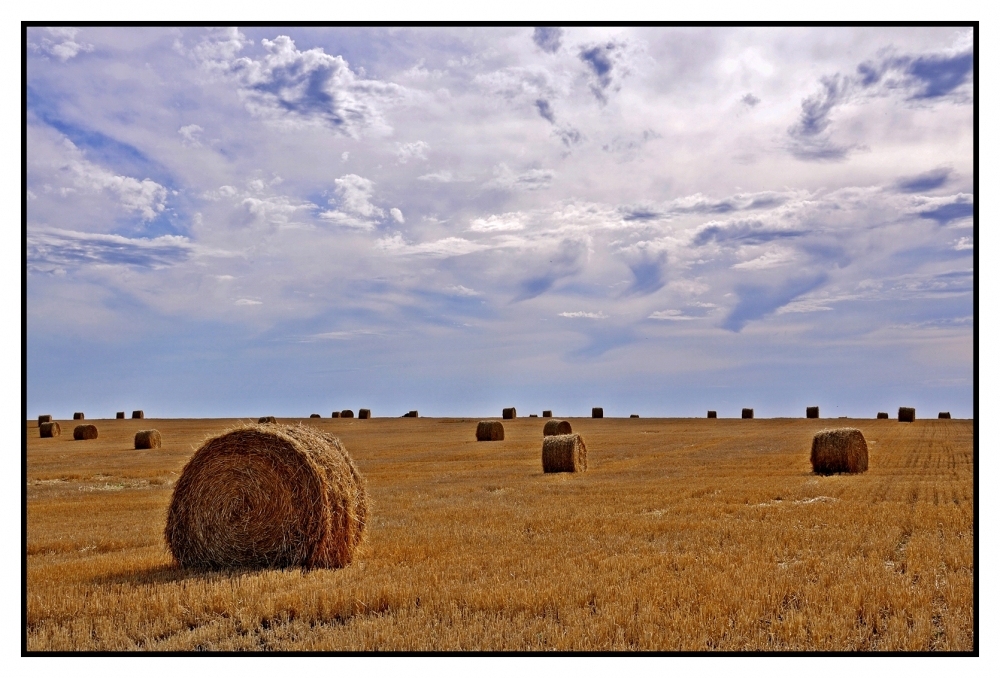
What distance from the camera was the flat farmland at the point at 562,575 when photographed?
715 centimetres

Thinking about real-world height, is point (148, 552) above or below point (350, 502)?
below

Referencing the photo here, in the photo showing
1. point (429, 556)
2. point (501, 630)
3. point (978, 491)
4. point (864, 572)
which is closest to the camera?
point (978, 491)

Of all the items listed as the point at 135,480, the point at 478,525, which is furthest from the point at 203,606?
the point at 135,480

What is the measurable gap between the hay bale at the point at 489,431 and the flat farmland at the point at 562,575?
67.5 feet

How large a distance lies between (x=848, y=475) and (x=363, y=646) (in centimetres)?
1843

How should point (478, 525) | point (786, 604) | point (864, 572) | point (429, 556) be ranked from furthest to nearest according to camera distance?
point (478, 525) < point (429, 556) < point (864, 572) < point (786, 604)

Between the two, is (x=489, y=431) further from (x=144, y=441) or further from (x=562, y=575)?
(x=562, y=575)

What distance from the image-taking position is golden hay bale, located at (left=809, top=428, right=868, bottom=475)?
2280cm

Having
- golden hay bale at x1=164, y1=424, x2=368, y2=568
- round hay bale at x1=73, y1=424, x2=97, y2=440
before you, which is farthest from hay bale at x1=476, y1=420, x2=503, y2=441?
golden hay bale at x1=164, y1=424, x2=368, y2=568

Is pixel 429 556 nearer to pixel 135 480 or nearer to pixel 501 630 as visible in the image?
pixel 501 630

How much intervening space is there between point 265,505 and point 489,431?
97.7 feet

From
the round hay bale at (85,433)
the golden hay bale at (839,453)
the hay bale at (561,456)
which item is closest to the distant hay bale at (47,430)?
the round hay bale at (85,433)

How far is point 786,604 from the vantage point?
8.05 m

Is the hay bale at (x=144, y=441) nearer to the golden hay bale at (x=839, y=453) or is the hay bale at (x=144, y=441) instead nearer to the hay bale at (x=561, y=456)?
the hay bale at (x=561, y=456)
